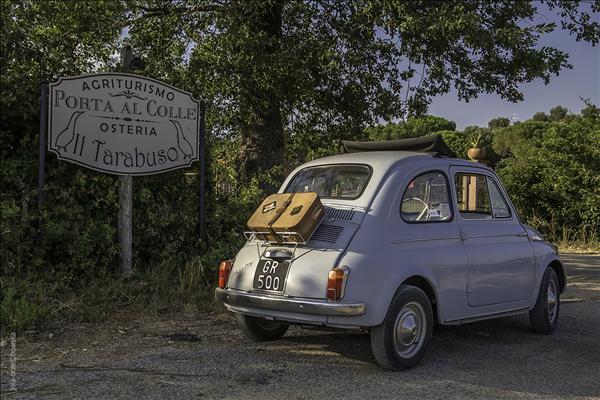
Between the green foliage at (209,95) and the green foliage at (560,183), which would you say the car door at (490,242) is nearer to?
the green foliage at (209,95)

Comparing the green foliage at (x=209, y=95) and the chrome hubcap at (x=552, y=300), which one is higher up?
the green foliage at (x=209, y=95)

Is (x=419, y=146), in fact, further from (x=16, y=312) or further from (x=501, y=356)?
(x=16, y=312)

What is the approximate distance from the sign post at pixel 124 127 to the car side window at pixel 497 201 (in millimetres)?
3697

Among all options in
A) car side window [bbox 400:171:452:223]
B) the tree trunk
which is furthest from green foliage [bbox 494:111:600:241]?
car side window [bbox 400:171:452:223]

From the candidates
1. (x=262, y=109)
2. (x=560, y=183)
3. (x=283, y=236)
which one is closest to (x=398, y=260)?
(x=283, y=236)

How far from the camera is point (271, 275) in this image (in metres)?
5.16

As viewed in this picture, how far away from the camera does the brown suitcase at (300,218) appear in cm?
503

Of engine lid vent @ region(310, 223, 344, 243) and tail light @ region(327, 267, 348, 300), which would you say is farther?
engine lid vent @ region(310, 223, 344, 243)

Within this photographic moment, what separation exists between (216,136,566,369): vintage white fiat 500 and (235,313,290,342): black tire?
0.01 metres

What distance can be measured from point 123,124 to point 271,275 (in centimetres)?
346

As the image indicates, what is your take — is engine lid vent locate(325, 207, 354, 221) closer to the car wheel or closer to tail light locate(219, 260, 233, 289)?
the car wheel

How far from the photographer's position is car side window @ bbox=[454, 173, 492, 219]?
20.1ft

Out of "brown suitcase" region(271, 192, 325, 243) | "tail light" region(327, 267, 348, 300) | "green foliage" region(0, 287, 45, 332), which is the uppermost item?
"brown suitcase" region(271, 192, 325, 243)

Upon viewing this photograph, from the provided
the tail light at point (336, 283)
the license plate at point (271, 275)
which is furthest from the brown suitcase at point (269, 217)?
the tail light at point (336, 283)
